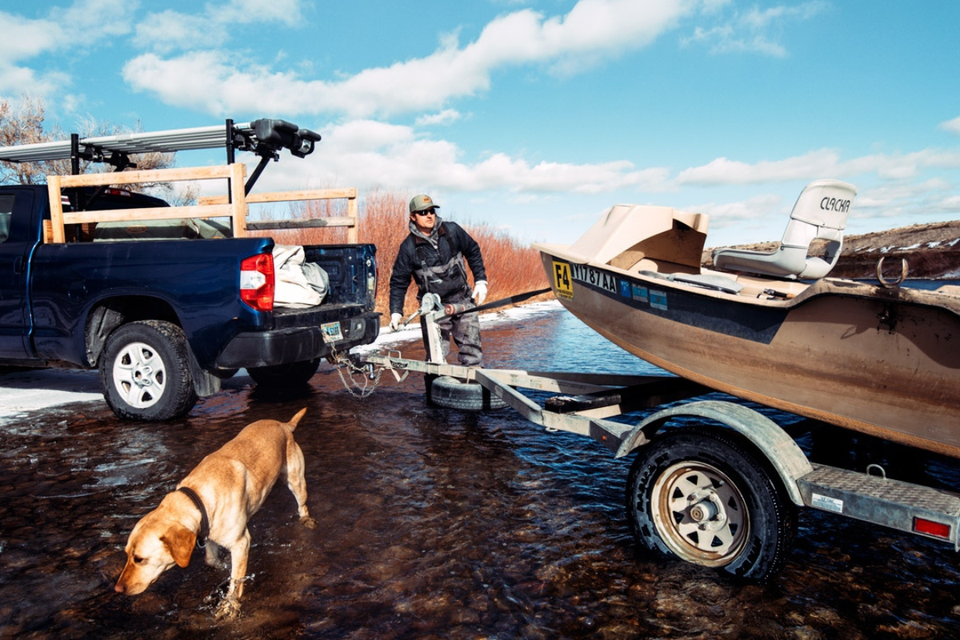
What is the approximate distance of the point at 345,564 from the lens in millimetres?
2811

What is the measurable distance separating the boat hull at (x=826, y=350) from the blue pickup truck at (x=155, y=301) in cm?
288

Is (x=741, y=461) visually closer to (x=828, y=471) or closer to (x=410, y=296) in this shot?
(x=828, y=471)

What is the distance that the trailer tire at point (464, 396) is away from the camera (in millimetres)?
5227

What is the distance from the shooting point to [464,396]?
5.24m

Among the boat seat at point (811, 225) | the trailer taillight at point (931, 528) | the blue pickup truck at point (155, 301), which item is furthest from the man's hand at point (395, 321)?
the trailer taillight at point (931, 528)

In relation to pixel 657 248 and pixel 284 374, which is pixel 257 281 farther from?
pixel 657 248

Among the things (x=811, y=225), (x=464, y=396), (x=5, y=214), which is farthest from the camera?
(x=5, y=214)

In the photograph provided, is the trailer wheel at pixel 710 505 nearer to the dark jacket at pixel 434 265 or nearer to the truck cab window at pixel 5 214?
the dark jacket at pixel 434 265

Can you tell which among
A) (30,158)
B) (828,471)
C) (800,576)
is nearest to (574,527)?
(800,576)

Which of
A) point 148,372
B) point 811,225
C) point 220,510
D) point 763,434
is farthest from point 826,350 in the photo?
point 148,372

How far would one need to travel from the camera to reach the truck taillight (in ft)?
15.2

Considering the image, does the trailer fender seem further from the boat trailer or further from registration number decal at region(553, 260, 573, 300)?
registration number decal at region(553, 260, 573, 300)

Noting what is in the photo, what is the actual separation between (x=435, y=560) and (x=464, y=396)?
2434 millimetres

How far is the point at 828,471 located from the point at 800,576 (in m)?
0.54
